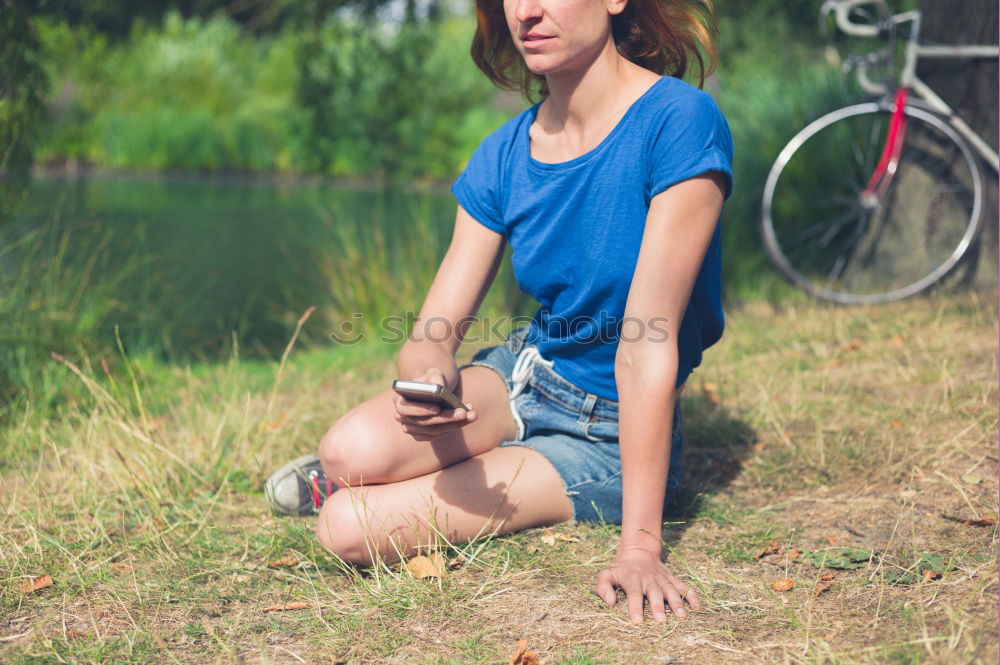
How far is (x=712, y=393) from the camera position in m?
3.66

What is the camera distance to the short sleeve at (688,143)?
2188 mm

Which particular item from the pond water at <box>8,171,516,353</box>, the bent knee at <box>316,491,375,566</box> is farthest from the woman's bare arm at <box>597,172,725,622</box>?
the pond water at <box>8,171,516,353</box>

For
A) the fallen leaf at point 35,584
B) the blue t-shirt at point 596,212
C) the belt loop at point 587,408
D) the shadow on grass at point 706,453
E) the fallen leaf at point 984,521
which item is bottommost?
the fallen leaf at point 35,584

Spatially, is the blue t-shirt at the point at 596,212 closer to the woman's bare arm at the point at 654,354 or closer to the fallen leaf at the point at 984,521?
the woman's bare arm at the point at 654,354

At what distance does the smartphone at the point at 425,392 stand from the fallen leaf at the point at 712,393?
163cm

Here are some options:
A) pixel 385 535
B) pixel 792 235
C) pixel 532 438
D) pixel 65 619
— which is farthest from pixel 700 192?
pixel 792 235

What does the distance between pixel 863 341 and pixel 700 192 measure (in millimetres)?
2166

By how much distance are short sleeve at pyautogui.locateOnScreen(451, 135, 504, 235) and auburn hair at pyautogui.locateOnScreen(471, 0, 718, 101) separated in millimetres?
270

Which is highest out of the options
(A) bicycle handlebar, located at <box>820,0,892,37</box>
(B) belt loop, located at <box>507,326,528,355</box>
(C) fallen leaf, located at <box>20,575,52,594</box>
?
(A) bicycle handlebar, located at <box>820,0,892,37</box>

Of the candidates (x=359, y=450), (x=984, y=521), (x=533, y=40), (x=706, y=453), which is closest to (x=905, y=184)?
(x=706, y=453)

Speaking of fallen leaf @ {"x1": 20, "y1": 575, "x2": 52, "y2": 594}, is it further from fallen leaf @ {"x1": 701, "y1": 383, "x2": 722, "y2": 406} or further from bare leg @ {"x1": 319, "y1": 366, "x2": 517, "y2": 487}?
fallen leaf @ {"x1": 701, "y1": 383, "x2": 722, "y2": 406}

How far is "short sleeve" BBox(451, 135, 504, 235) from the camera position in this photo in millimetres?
2582

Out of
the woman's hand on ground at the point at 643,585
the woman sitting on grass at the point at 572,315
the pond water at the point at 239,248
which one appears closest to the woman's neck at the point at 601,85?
the woman sitting on grass at the point at 572,315

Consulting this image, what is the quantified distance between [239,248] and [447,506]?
740 cm
